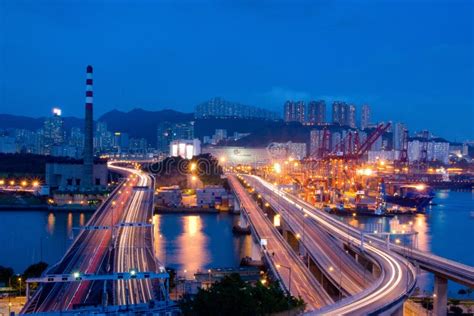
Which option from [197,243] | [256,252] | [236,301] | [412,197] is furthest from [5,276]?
[412,197]

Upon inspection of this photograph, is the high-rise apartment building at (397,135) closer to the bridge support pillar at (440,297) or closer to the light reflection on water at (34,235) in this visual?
the light reflection on water at (34,235)

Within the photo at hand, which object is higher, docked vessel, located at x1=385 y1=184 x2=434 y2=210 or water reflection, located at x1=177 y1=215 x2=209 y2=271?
docked vessel, located at x1=385 y1=184 x2=434 y2=210

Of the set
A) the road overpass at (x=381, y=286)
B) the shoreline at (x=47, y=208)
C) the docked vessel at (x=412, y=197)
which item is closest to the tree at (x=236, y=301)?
the road overpass at (x=381, y=286)

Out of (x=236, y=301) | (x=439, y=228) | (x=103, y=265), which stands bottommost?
(x=439, y=228)

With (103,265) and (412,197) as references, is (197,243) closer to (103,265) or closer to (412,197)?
(103,265)

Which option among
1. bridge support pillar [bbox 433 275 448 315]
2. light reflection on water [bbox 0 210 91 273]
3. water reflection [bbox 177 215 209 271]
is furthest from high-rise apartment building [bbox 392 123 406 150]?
bridge support pillar [bbox 433 275 448 315]

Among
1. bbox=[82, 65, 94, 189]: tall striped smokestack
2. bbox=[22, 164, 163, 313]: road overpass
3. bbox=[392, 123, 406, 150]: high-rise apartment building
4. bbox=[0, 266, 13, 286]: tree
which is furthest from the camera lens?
bbox=[392, 123, 406, 150]: high-rise apartment building

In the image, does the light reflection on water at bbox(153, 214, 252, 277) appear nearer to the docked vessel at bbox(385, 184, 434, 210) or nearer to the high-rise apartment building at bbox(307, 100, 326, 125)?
the docked vessel at bbox(385, 184, 434, 210)

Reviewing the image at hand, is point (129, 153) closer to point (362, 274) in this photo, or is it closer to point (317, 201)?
point (317, 201)
